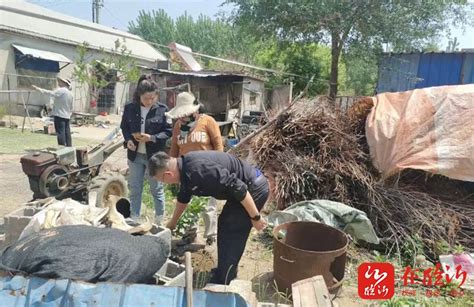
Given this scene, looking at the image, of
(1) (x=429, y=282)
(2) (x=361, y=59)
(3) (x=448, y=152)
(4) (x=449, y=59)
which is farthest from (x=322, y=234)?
(2) (x=361, y=59)

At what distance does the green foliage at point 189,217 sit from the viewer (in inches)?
175

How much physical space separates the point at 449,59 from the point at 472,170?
8405 millimetres

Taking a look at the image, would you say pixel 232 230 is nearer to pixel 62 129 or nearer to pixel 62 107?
pixel 62 107

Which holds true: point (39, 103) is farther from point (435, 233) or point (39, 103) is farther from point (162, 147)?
point (435, 233)

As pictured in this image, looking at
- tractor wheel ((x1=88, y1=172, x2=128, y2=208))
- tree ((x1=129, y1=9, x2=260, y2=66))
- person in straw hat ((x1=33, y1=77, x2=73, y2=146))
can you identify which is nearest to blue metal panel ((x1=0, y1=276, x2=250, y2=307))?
tractor wheel ((x1=88, y1=172, x2=128, y2=208))

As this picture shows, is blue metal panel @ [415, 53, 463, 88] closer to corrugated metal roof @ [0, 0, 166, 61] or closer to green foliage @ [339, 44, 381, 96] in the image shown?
green foliage @ [339, 44, 381, 96]

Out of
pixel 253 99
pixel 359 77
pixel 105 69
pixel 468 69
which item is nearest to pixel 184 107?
pixel 468 69

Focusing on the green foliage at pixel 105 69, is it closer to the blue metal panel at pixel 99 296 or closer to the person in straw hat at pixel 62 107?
the person in straw hat at pixel 62 107

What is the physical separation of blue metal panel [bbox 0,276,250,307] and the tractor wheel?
2664 millimetres

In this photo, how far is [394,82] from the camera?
47.5 ft

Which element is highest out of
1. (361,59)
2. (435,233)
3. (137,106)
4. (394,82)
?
(361,59)

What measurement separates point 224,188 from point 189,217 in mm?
1679

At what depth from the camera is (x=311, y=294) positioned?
7.36ft

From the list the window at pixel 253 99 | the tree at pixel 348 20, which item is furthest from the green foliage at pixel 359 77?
the window at pixel 253 99
